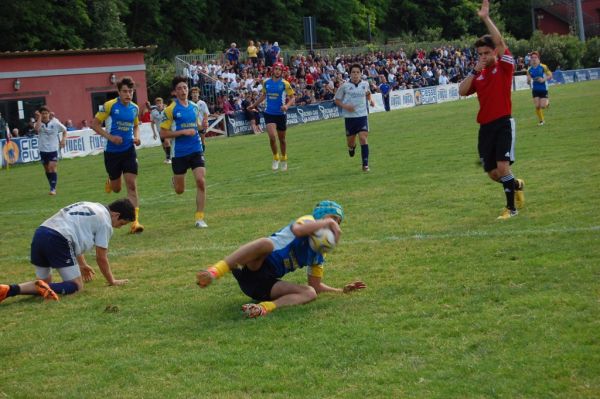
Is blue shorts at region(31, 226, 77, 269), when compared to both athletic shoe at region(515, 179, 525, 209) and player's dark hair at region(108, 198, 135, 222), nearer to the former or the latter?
player's dark hair at region(108, 198, 135, 222)

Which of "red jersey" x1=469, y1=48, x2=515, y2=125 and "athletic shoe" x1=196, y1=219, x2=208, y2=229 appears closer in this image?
"red jersey" x1=469, y1=48, x2=515, y2=125

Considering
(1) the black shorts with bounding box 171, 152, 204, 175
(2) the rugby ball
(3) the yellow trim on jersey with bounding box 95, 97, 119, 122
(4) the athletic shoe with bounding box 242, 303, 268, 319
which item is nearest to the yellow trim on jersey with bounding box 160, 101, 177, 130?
(1) the black shorts with bounding box 171, 152, 204, 175

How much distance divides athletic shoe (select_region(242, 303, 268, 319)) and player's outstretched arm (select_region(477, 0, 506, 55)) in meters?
4.78

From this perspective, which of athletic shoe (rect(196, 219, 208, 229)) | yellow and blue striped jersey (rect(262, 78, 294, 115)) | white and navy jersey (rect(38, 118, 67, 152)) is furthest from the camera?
white and navy jersey (rect(38, 118, 67, 152))

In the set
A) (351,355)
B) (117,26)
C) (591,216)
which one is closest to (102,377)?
(351,355)

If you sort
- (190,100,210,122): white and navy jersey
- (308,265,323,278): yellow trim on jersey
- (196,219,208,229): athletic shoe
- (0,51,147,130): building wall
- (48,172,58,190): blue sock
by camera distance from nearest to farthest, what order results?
(308,265,323,278): yellow trim on jersey, (196,219,208,229): athletic shoe, (190,100,210,122): white and navy jersey, (48,172,58,190): blue sock, (0,51,147,130): building wall

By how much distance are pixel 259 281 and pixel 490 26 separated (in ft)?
15.1

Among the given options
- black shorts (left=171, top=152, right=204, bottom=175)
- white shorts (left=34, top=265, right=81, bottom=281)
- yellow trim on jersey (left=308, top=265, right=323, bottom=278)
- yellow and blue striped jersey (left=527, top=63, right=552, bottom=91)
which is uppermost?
yellow and blue striped jersey (left=527, top=63, right=552, bottom=91)

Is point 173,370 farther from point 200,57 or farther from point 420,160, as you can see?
point 200,57

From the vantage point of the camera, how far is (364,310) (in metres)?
6.79

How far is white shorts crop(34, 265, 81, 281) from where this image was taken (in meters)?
8.38

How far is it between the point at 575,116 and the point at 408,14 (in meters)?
57.2

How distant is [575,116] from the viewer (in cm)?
2462

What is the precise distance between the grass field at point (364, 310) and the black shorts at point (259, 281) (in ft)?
0.92
